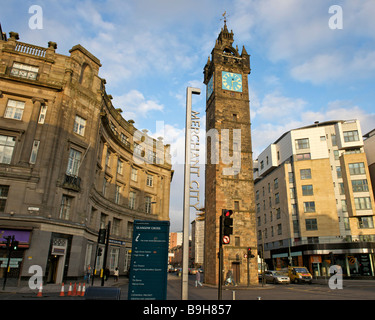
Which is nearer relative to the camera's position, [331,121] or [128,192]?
[128,192]

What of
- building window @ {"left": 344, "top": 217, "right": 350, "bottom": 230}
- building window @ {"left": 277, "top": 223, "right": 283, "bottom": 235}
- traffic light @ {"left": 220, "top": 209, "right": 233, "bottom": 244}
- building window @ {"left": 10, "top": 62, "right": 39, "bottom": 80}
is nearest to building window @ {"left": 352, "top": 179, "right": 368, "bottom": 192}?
building window @ {"left": 344, "top": 217, "right": 350, "bottom": 230}

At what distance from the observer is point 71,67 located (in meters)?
29.0

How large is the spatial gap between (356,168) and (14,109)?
188ft

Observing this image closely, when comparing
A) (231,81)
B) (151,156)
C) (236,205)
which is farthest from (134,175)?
(231,81)

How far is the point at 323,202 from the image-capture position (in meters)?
54.8

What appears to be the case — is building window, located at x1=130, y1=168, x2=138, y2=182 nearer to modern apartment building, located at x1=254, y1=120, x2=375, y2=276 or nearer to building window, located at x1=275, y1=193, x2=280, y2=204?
modern apartment building, located at x1=254, y1=120, x2=375, y2=276

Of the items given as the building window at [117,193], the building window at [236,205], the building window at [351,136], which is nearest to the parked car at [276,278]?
the building window at [236,205]

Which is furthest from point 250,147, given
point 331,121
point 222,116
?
point 331,121

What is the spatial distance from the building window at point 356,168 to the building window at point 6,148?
56.5 metres

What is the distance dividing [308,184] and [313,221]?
A: 748cm

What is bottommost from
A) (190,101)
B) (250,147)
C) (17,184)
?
(17,184)

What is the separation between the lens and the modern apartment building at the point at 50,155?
76.2 feet
